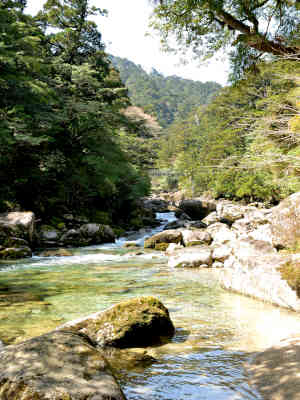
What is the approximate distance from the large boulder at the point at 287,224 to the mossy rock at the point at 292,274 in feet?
7.65

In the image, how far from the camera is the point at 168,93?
124 m

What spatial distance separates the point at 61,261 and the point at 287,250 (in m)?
7.61

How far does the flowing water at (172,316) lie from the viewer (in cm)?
298

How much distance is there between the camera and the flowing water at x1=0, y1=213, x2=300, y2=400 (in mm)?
2980

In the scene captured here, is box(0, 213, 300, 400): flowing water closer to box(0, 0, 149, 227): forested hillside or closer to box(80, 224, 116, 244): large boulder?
box(80, 224, 116, 244): large boulder

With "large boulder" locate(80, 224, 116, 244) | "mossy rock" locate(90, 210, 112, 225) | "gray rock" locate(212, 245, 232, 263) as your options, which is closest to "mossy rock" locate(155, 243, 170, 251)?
"large boulder" locate(80, 224, 116, 244)

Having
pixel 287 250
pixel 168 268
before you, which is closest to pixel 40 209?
pixel 168 268

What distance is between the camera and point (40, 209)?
18422 millimetres

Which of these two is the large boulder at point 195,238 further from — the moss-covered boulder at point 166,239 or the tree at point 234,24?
the tree at point 234,24

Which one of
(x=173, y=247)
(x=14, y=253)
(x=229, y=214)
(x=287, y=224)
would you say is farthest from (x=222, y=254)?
(x=229, y=214)

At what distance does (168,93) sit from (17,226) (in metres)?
119

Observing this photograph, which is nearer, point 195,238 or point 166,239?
point 195,238

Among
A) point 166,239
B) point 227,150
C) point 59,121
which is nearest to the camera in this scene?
point 166,239

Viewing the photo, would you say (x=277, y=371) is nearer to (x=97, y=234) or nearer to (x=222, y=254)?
(x=222, y=254)
